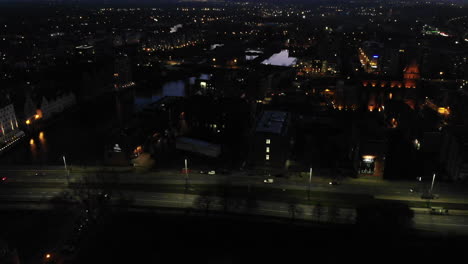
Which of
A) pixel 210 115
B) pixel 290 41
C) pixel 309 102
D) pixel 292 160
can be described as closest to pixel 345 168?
pixel 292 160

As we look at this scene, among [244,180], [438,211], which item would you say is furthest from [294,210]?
[438,211]

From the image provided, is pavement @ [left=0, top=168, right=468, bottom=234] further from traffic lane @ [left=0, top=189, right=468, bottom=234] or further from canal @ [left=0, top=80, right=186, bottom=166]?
canal @ [left=0, top=80, right=186, bottom=166]

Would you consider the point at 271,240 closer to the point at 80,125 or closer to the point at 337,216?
the point at 337,216

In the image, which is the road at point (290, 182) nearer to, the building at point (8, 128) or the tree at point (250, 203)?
the tree at point (250, 203)

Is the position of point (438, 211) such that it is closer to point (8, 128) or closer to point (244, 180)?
point (244, 180)

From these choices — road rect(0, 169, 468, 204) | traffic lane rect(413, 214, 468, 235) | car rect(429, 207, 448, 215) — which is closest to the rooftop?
road rect(0, 169, 468, 204)

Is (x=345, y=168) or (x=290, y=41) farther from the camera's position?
(x=290, y=41)

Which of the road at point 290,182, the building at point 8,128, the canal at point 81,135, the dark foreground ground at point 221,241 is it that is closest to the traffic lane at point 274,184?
the road at point 290,182

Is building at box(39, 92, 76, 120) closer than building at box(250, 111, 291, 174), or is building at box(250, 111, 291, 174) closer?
building at box(250, 111, 291, 174)
